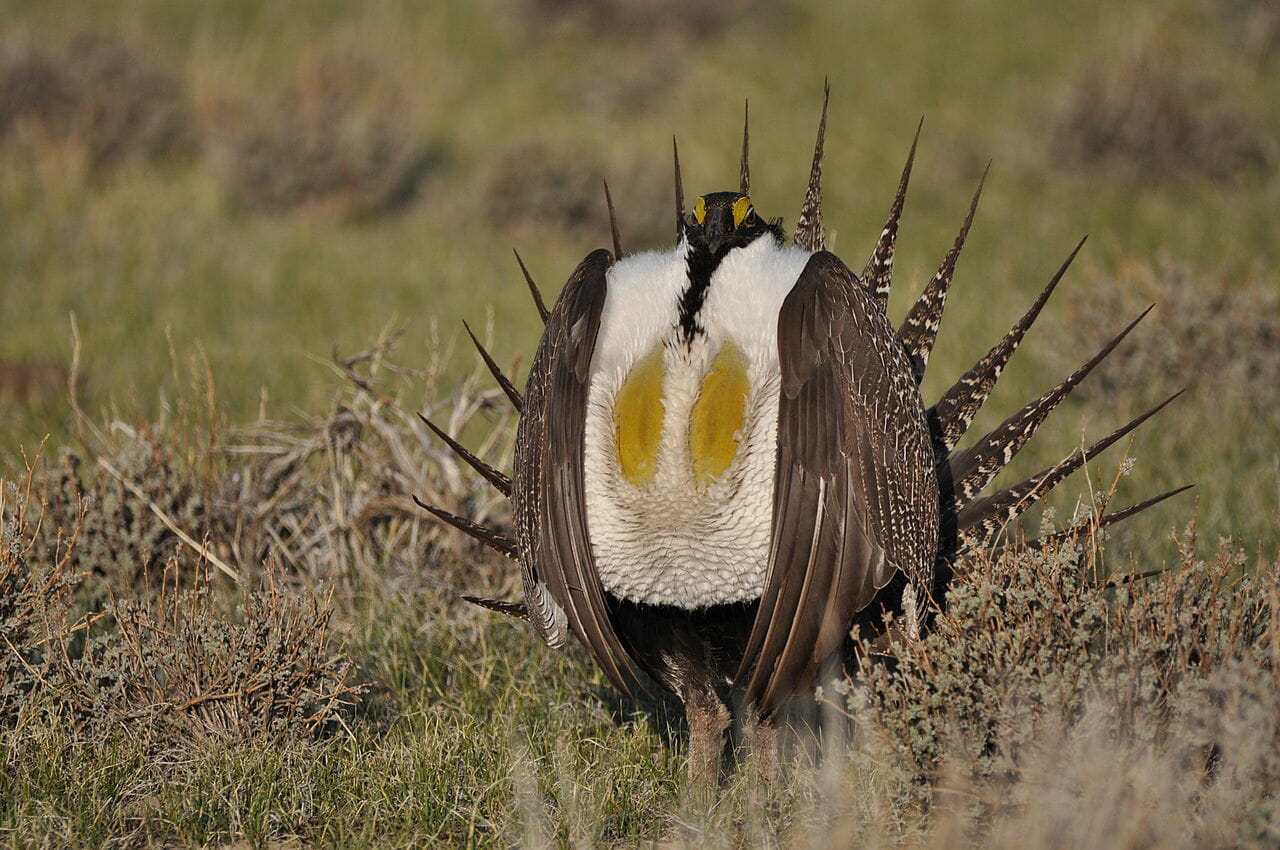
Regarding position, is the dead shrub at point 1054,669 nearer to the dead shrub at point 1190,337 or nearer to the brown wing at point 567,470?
the brown wing at point 567,470

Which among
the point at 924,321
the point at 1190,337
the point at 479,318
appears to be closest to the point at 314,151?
the point at 479,318

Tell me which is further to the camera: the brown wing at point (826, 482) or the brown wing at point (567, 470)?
the brown wing at point (567, 470)

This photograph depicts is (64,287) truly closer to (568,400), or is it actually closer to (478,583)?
(478,583)

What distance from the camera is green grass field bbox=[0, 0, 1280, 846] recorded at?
2383mm

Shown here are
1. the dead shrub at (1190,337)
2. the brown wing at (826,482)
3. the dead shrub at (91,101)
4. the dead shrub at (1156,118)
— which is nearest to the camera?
the brown wing at (826,482)

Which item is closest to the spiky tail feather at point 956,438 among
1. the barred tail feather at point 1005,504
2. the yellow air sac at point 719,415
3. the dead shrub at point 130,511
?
the barred tail feather at point 1005,504

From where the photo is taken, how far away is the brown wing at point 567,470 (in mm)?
2186

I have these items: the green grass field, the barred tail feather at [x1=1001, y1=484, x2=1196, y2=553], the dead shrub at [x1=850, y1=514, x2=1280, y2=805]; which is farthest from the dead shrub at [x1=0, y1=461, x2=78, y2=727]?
the barred tail feather at [x1=1001, y1=484, x2=1196, y2=553]

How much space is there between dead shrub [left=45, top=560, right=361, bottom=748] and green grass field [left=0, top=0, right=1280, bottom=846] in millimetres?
21

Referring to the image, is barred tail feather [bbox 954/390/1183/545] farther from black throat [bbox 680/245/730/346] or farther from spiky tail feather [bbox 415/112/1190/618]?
black throat [bbox 680/245/730/346]

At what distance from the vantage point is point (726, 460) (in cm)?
216

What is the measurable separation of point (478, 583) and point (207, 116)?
6.06 meters

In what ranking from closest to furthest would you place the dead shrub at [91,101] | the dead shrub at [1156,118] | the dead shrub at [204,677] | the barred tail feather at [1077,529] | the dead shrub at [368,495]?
the barred tail feather at [1077,529] → the dead shrub at [204,677] → the dead shrub at [368,495] → the dead shrub at [1156,118] → the dead shrub at [91,101]

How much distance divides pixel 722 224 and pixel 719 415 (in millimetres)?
350
